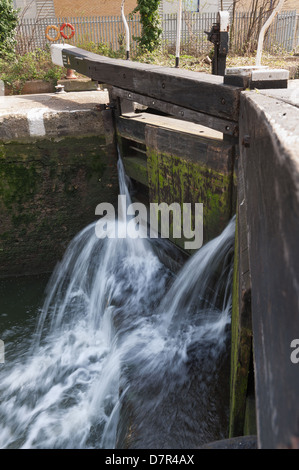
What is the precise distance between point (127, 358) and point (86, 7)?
62.9ft

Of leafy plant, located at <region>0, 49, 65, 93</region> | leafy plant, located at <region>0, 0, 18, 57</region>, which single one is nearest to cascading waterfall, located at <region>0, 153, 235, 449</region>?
leafy plant, located at <region>0, 49, 65, 93</region>

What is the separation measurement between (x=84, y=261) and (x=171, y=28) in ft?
40.8

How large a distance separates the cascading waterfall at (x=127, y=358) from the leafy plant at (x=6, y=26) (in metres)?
6.81

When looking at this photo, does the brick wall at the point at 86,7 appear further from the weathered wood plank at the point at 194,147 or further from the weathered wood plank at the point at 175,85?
the weathered wood plank at the point at 194,147

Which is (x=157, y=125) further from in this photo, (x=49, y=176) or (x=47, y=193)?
(x=47, y=193)

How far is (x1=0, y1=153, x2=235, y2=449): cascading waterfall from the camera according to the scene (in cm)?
231

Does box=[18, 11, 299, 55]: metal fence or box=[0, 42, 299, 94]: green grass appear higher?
box=[18, 11, 299, 55]: metal fence

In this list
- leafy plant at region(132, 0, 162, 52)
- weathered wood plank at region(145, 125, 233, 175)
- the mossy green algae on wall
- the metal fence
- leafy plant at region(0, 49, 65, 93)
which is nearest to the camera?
weathered wood plank at region(145, 125, 233, 175)

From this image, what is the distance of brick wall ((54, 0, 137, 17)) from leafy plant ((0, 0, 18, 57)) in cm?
1003

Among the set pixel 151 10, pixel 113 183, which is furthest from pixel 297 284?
pixel 151 10

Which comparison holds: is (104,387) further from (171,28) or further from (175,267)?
(171,28)

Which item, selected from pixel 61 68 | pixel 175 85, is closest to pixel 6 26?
pixel 61 68

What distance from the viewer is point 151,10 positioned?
1016 centimetres

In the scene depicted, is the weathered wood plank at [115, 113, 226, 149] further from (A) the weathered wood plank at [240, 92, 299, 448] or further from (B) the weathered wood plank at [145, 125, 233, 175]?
(A) the weathered wood plank at [240, 92, 299, 448]
